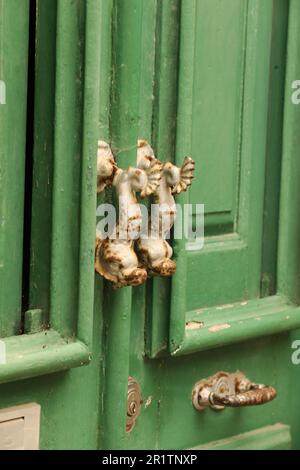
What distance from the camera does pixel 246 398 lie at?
1.67 m

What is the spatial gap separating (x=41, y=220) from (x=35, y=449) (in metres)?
0.30

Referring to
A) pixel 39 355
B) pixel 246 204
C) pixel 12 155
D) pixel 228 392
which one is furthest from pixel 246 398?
pixel 12 155

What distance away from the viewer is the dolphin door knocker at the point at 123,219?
57.9 inches

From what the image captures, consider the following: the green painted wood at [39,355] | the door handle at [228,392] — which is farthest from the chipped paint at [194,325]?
the green painted wood at [39,355]

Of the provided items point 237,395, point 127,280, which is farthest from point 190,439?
point 127,280

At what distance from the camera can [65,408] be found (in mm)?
1501

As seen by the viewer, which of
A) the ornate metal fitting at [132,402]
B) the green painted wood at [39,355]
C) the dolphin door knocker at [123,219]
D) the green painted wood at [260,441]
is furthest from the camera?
the green painted wood at [260,441]

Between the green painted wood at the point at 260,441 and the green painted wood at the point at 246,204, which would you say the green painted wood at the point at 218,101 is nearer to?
the green painted wood at the point at 246,204

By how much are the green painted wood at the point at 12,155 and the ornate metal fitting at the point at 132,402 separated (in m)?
0.23

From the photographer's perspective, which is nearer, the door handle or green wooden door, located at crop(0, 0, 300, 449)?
green wooden door, located at crop(0, 0, 300, 449)

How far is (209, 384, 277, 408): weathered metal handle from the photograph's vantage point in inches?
65.6

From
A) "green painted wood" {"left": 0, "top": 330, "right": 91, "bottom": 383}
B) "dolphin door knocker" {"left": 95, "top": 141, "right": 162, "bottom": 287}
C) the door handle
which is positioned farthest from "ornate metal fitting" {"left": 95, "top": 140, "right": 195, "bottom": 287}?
the door handle

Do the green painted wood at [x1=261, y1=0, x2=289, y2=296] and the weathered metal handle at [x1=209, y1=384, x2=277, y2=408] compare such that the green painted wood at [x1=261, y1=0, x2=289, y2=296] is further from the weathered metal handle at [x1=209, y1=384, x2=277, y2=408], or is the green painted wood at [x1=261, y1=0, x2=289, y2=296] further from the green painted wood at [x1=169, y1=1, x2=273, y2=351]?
the weathered metal handle at [x1=209, y1=384, x2=277, y2=408]

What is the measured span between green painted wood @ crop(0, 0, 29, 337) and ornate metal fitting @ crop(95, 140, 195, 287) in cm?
12
